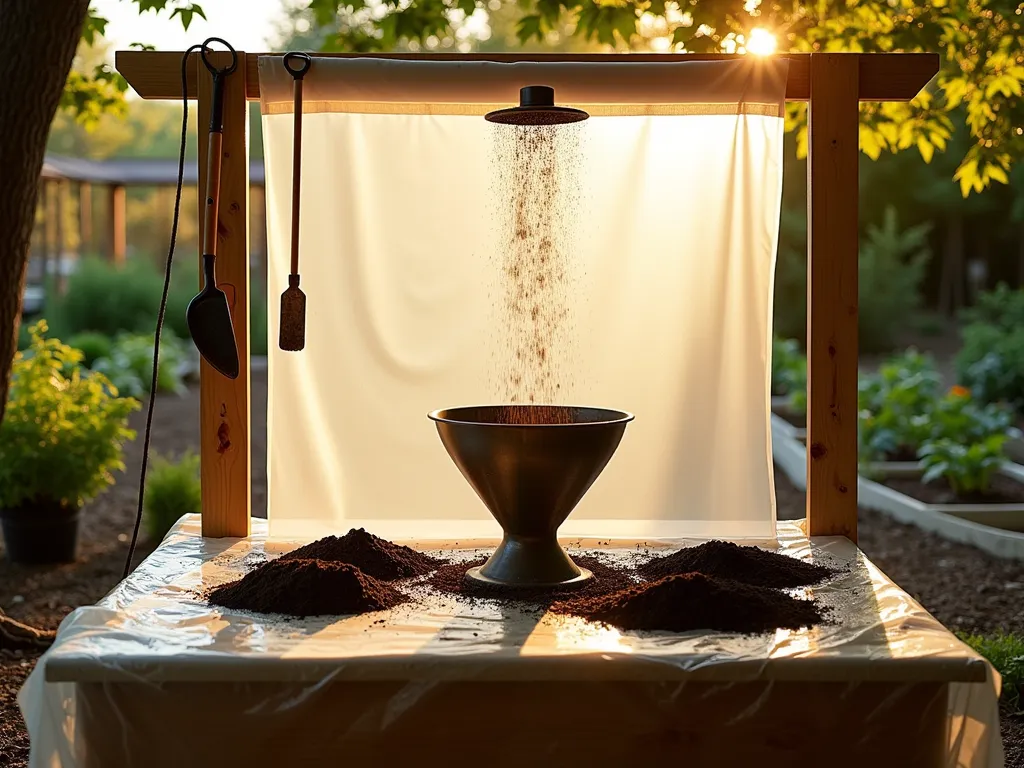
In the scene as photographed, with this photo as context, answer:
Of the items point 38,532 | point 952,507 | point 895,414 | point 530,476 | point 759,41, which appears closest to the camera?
point 530,476

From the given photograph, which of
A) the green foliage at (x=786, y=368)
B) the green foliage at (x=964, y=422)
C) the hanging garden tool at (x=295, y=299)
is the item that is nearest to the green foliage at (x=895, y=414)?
the green foliage at (x=964, y=422)

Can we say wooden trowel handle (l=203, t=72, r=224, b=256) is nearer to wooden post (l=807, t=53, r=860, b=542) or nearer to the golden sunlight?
wooden post (l=807, t=53, r=860, b=542)

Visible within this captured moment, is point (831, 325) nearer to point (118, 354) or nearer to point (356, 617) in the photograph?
point (356, 617)

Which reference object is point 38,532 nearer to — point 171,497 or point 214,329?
point 171,497

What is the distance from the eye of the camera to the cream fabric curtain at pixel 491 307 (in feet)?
10.3

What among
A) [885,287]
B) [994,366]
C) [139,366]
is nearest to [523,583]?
[994,366]

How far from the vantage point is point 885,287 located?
49.1ft

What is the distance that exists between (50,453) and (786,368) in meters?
6.27

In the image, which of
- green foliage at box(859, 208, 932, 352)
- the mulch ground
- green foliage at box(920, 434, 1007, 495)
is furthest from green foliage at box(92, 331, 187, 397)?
green foliage at box(859, 208, 932, 352)

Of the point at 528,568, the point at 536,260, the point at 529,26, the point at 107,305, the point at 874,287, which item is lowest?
the point at 528,568

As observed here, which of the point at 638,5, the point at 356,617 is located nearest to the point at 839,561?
the point at 356,617

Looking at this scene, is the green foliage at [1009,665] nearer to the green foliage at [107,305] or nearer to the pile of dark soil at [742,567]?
the pile of dark soil at [742,567]

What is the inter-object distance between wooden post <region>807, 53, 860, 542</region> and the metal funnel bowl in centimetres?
70

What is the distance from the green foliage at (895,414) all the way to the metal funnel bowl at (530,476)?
15.2 feet
